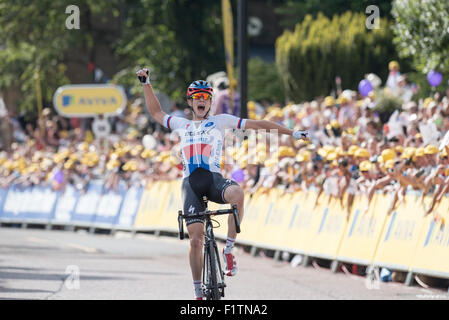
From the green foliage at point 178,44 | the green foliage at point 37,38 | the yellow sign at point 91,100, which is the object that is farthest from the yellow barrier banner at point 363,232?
the green foliage at point 37,38

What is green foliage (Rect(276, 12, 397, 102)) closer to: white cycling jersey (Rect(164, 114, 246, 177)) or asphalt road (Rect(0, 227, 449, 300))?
asphalt road (Rect(0, 227, 449, 300))

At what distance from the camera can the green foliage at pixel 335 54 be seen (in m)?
26.6

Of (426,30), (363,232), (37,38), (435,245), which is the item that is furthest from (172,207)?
(37,38)

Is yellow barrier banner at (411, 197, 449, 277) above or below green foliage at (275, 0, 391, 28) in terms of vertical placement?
below

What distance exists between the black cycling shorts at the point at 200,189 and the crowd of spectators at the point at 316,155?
0.65m

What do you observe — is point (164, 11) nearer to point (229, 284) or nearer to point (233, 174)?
point (233, 174)

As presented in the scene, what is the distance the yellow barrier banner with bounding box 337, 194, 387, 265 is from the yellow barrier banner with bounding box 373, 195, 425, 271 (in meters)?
0.16

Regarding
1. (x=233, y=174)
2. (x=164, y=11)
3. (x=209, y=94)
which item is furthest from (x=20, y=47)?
(x=209, y=94)

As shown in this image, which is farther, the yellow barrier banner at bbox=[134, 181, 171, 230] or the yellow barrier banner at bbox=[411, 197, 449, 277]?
the yellow barrier banner at bbox=[134, 181, 171, 230]

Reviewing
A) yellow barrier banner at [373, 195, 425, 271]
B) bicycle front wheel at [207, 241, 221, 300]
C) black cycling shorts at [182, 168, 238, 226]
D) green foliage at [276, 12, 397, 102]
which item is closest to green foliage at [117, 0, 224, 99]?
green foliage at [276, 12, 397, 102]

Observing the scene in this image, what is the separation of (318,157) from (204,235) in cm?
798

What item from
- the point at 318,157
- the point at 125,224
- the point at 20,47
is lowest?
the point at 125,224

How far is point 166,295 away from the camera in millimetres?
12109

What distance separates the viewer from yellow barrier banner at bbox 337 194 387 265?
14.7 metres
